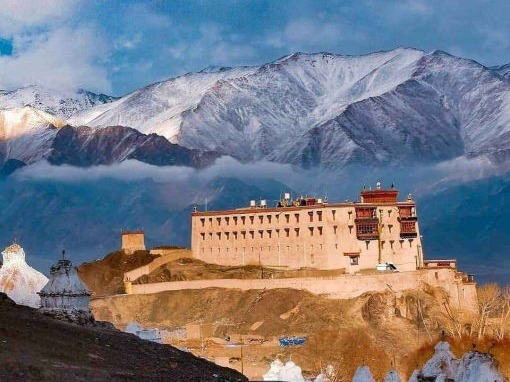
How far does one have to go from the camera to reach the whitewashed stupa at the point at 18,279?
108 meters

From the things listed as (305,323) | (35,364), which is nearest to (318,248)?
(305,323)

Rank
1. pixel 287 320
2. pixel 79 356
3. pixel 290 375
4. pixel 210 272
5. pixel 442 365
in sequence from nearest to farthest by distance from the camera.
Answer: pixel 79 356
pixel 442 365
pixel 290 375
pixel 287 320
pixel 210 272

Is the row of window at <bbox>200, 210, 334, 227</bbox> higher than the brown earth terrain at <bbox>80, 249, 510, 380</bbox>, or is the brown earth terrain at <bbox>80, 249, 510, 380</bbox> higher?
the row of window at <bbox>200, 210, 334, 227</bbox>

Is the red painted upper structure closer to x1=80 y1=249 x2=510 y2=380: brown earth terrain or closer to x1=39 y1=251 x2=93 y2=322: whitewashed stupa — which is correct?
x1=80 y1=249 x2=510 y2=380: brown earth terrain

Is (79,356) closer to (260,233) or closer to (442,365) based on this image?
(442,365)

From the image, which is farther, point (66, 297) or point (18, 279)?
point (18, 279)

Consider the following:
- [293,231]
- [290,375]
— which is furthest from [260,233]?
[290,375]

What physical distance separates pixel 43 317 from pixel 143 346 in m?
4.54

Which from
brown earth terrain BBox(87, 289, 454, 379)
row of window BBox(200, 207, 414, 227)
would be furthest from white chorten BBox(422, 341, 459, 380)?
row of window BBox(200, 207, 414, 227)

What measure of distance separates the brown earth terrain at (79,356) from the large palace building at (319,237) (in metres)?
112

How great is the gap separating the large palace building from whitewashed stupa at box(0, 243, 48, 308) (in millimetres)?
56376

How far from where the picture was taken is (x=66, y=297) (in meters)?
55.7

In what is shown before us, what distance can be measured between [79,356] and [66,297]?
1107cm

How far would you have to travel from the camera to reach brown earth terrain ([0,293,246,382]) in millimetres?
40969
